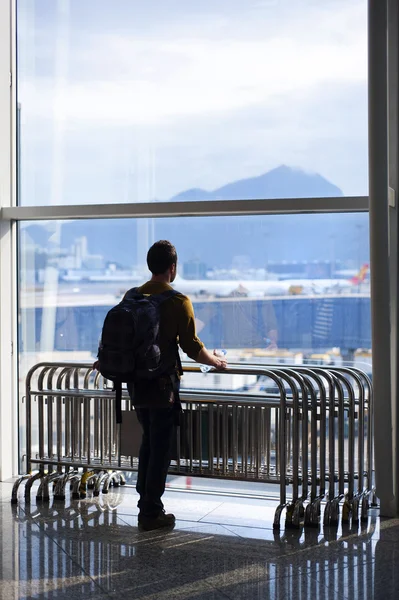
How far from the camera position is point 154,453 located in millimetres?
5211

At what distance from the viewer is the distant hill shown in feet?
19.9

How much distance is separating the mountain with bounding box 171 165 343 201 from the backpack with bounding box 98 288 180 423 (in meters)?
1.58

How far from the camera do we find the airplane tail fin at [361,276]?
6.00m

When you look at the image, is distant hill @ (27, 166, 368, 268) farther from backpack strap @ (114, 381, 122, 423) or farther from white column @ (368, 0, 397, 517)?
backpack strap @ (114, 381, 122, 423)

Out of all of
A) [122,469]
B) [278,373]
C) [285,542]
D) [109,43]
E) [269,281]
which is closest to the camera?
[285,542]

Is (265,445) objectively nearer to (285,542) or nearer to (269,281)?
(285,542)

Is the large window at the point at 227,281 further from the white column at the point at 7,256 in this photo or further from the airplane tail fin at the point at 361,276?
the white column at the point at 7,256

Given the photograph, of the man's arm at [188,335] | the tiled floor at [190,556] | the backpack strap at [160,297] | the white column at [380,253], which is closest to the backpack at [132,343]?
the backpack strap at [160,297]

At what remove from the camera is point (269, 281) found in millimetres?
6297

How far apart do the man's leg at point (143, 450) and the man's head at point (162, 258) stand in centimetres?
92

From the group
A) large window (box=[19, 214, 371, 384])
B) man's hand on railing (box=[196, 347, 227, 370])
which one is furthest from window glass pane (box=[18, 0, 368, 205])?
man's hand on railing (box=[196, 347, 227, 370])

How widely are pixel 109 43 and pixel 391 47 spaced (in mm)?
2429

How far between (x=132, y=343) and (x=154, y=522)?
122cm

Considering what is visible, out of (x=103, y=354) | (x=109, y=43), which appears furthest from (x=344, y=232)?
(x=109, y=43)
